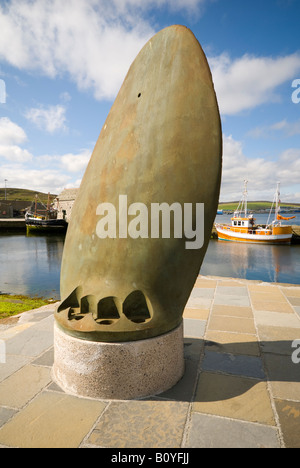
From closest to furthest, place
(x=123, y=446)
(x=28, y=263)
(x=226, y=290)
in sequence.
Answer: (x=123, y=446) < (x=226, y=290) < (x=28, y=263)

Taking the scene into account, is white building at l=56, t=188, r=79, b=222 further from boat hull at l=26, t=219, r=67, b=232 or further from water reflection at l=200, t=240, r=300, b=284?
water reflection at l=200, t=240, r=300, b=284

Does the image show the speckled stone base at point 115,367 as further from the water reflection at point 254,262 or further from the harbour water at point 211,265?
the water reflection at point 254,262

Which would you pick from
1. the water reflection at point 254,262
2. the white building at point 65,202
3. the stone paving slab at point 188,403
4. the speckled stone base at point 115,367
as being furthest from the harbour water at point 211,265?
the white building at point 65,202

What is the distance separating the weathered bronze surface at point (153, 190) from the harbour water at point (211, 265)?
1245cm

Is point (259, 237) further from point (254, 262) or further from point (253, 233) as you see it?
point (254, 262)

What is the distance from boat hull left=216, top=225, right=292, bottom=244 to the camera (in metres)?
37.0

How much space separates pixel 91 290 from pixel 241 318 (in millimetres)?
3763

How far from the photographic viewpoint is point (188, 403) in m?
2.99

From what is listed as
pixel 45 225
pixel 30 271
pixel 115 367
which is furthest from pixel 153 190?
pixel 45 225

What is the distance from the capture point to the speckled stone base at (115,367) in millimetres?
2965

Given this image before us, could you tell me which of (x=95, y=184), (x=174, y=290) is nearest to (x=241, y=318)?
(x=174, y=290)

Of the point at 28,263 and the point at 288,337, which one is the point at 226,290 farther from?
the point at 28,263
